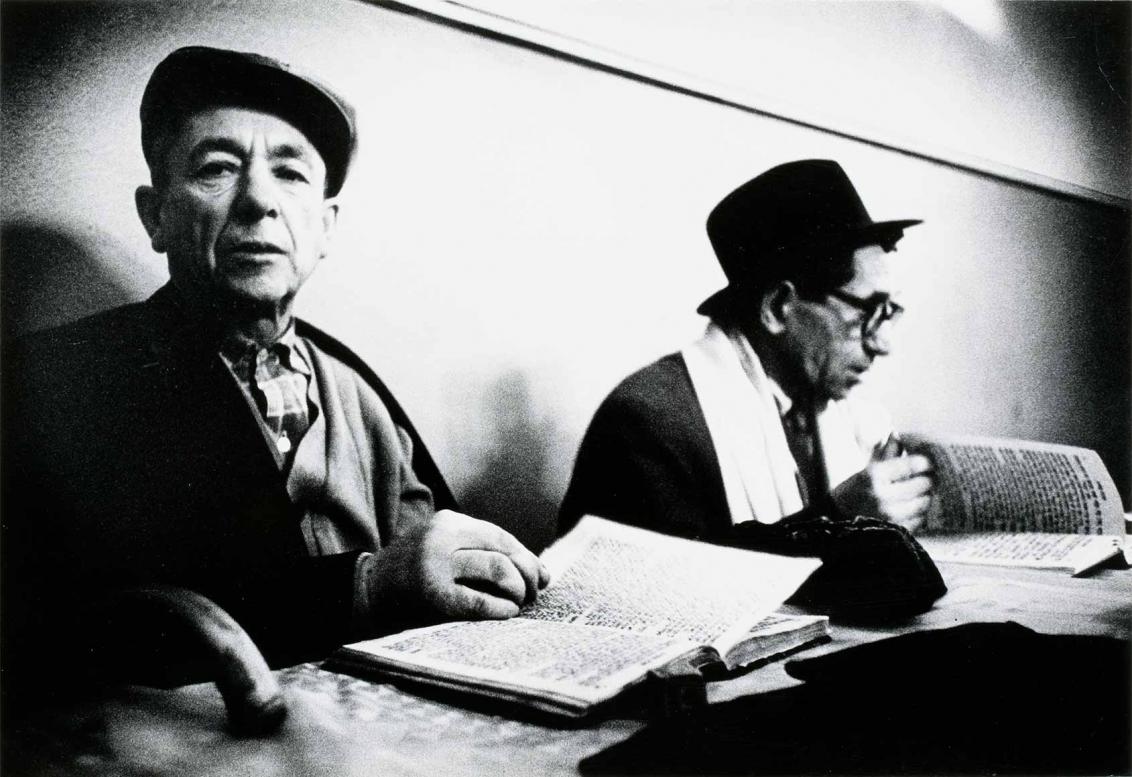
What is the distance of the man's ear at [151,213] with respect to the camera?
79cm

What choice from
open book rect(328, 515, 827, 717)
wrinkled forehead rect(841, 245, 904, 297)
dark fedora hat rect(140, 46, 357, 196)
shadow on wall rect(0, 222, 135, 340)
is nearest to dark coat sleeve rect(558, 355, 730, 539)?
open book rect(328, 515, 827, 717)

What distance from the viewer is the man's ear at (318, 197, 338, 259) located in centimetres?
89

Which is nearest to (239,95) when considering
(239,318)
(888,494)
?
(239,318)

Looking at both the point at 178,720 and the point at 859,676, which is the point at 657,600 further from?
the point at 178,720

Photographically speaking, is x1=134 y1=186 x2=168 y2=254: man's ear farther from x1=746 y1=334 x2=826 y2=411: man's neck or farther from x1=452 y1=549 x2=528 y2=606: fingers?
x1=746 y1=334 x2=826 y2=411: man's neck

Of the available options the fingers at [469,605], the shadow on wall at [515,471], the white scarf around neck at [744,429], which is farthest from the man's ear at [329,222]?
the white scarf around neck at [744,429]

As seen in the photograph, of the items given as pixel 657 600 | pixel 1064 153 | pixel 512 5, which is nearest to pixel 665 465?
pixel 657 600

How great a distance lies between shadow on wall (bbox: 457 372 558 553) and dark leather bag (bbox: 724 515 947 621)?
32cm

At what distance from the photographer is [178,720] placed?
586 millimetres

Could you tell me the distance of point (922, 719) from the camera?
593 mm

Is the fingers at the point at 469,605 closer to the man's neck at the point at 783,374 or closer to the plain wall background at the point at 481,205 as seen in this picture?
the plain wall background at the point at 481,205

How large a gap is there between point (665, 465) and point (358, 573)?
1.45 feet

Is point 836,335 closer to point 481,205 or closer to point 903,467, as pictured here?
point 903,467

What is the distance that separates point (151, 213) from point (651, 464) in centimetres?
61
